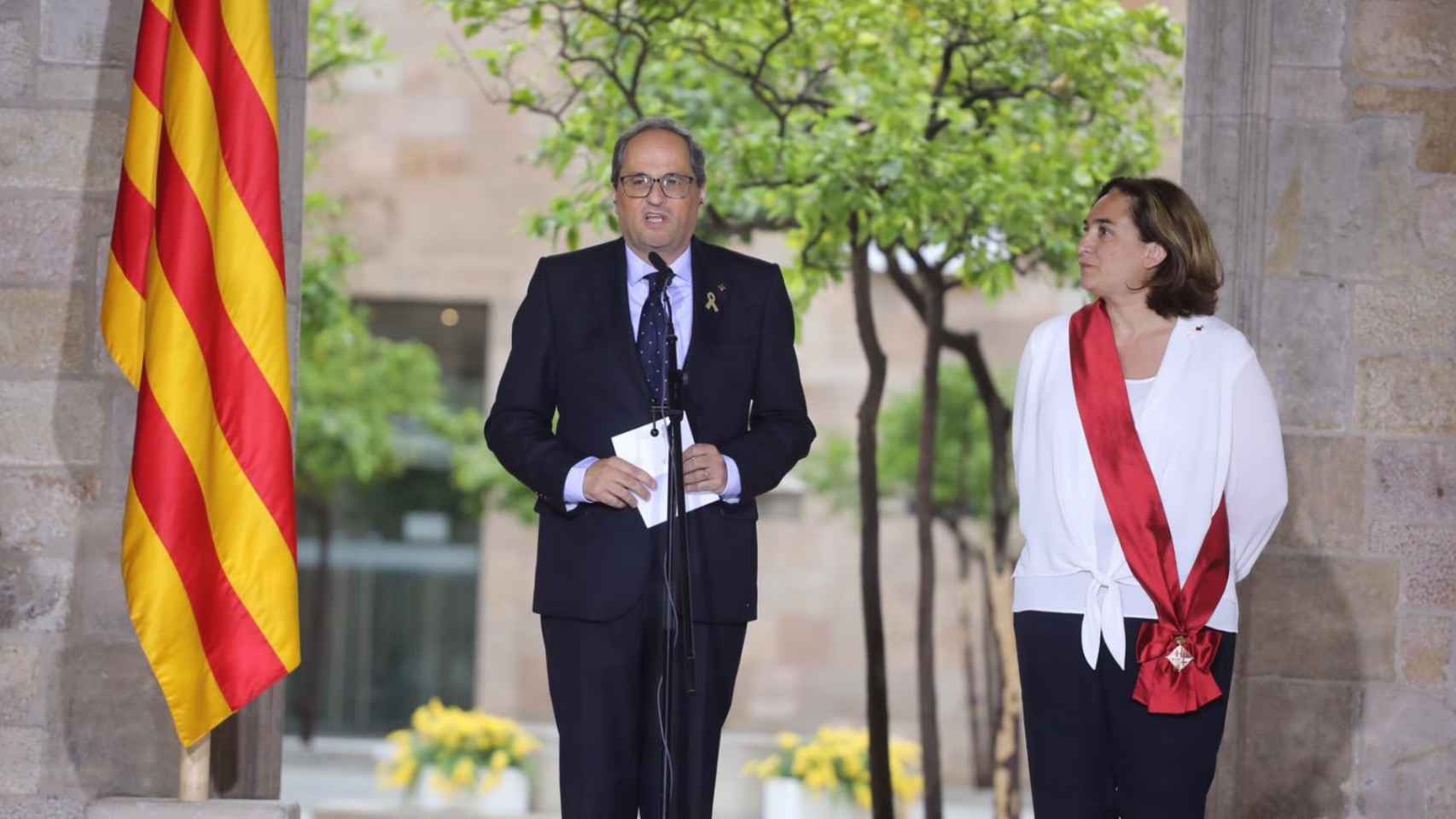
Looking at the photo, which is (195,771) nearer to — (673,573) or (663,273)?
(673,573)

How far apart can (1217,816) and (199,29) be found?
117 inches

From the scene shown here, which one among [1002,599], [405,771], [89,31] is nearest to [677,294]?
[89,31]

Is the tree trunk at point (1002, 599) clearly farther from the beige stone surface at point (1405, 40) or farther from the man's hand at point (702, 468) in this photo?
the man's hand at point (702, 468)

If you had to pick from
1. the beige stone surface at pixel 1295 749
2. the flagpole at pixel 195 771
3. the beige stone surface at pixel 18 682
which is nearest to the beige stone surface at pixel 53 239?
the beige stone surface at pixel 18 682

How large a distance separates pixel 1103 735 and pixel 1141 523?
0.40m

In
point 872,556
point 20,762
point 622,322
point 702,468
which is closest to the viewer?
point 702,468

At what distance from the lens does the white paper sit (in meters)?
3.29

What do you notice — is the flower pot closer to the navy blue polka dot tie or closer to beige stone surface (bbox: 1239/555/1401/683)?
beige stone surface (bbox: 1239/555/1401/683)

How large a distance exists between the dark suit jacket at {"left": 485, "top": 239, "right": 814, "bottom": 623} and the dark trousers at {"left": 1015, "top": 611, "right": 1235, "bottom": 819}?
0.55 m

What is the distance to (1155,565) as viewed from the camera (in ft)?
10.6

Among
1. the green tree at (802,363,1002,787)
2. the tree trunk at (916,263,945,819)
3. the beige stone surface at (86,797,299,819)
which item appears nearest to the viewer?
the beige stone surface at (86,797,299,819)

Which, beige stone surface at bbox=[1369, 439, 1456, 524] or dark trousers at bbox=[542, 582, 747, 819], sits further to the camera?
beige stone surface at bbox=[1369, 439, 1456, 524]

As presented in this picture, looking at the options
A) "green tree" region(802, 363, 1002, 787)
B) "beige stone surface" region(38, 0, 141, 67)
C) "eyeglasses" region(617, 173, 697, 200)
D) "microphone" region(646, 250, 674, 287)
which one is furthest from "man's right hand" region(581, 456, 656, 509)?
"green tree" region(802, 363, 1002, 787)

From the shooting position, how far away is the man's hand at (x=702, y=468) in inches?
126
